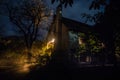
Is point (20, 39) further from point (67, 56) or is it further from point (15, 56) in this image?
point (67, 56)

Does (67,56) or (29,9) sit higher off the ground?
(29,9)

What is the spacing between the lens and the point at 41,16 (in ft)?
128

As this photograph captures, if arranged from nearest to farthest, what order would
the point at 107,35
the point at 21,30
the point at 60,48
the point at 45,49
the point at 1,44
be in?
the point at 107,35 < the point at 60,48 < the point at 45,49 < the point at 21,30 < the point at 1,44

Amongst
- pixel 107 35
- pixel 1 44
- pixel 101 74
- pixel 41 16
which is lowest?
pixel 101 74

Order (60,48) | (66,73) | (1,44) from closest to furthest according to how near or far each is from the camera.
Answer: (66,73) → (60,48) → (1,44)

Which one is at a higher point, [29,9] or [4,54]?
[29,9]

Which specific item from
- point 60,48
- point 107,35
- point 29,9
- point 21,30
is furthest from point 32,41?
point 107,35

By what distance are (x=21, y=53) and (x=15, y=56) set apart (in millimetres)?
1286

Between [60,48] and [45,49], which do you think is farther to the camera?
[45,49]

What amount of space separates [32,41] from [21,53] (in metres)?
3.28

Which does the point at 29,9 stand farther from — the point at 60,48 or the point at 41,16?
the point at 60,48

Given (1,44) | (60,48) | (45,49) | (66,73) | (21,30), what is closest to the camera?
(66,73)

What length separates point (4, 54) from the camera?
40.2 m

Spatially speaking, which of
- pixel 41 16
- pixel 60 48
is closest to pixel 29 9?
pixel 41 16
